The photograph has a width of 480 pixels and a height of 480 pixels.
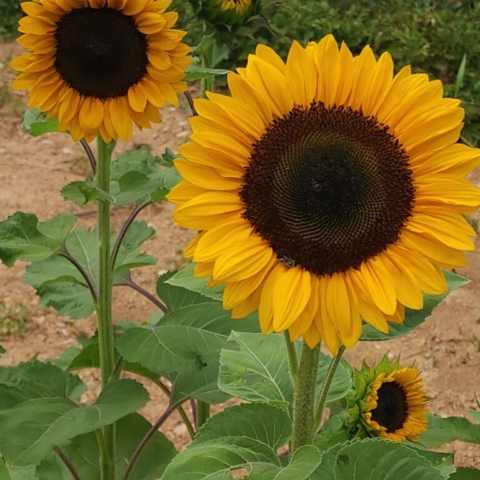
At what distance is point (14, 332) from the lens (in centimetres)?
204

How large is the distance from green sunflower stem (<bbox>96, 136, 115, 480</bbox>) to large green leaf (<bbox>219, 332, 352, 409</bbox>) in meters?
0.32

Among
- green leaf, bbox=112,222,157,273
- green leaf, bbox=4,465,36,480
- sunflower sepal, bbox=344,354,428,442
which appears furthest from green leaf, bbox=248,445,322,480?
green leaf, bbox=4,465,36,480

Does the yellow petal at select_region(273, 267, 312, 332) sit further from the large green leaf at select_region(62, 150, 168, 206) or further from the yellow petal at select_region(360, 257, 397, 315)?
the large green leaf at select_region(62, 150, 168, 206)

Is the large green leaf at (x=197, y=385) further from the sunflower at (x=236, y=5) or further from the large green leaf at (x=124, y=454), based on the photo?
the sunflower at (x=236, y=5)

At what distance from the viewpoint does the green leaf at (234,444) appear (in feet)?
2.35

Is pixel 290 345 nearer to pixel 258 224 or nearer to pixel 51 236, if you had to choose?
pixel 258 224

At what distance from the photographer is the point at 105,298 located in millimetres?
1156

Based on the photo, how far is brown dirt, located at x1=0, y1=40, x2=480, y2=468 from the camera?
1.90 metres

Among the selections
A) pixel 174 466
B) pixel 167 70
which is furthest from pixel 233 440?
pixel 167 70

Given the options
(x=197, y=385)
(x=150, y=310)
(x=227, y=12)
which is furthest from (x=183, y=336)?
(x=150, y=310)

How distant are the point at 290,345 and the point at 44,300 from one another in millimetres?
714

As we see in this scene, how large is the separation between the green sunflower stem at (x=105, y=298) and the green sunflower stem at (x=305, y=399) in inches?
18.3

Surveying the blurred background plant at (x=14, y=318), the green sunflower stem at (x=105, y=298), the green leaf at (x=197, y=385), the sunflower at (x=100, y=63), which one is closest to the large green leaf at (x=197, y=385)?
the green leaf at (x=197, y=385)

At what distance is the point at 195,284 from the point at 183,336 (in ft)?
1.24
